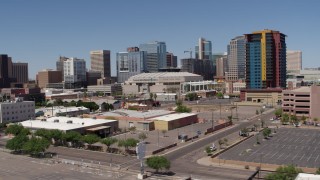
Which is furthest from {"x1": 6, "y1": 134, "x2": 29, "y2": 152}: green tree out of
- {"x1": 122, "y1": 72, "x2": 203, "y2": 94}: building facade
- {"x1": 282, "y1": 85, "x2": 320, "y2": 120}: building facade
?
{"x1": 122, "y1": 72, "x2": 203, "y2": 94}: building facade

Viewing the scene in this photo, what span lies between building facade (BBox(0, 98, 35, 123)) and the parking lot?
4364 centimetres

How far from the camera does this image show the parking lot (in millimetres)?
37656

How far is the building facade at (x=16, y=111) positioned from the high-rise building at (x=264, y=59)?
226 ft

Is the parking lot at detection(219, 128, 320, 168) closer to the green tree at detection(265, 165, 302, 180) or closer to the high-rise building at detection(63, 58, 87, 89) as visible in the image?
the green tree at detection(265, 165, 302, 180)

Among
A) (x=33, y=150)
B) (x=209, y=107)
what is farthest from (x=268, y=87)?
(x=33, y=150)

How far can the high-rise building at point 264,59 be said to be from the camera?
114812mm

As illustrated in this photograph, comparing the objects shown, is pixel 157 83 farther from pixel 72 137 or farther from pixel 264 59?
pixel 72 137

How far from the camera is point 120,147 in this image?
4419 centimetres

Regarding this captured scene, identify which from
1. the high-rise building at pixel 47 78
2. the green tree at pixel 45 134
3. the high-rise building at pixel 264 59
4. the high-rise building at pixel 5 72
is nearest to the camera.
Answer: the green tree at pixel 45 134

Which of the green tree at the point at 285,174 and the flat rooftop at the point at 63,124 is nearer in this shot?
the green tree at the point at 285,174

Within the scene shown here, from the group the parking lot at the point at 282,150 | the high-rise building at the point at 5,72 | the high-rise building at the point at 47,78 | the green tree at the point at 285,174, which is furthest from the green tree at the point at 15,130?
the high-rise building at the point at 47,78

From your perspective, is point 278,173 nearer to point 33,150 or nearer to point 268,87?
point 33,150

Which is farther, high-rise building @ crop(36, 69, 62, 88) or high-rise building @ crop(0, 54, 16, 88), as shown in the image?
high-rise building @ crop(36, 69, 62, 88)

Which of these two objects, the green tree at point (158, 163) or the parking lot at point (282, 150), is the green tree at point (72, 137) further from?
the parking lot at point (282, 150)
